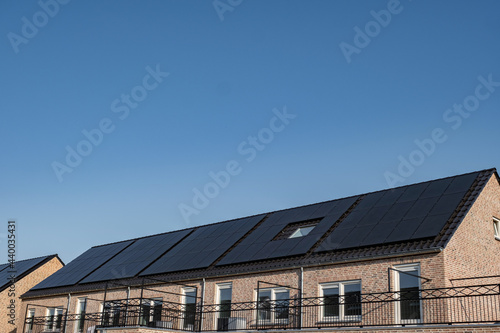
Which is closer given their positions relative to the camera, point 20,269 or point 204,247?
point 204,247

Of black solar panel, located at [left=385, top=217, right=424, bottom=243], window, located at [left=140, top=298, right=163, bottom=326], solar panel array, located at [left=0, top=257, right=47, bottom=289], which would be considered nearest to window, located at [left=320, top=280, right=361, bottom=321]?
black solar panel, located at [left=385, top=217, right=424, bottom=243]

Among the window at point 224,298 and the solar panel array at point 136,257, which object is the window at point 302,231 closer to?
the window at point 224,298

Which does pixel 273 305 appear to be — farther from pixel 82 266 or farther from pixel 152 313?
pixel 82 266

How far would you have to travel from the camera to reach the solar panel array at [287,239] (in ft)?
76.5

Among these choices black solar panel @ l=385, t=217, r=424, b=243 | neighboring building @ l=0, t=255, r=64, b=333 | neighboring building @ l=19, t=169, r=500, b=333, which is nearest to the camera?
neighboring building @ l=19, t=169, r=500, b=333

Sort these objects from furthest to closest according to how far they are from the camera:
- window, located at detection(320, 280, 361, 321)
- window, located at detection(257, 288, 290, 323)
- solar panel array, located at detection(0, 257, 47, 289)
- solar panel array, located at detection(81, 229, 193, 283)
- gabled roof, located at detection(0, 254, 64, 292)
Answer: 1. solar panel array, located at detection(0, 257, 47, 289)
2. gabled roof, located at detection(0, 254, 64, 292)
3. solar panel array, located at detection(81, 229, 193, 283)
4. window, located at detection(257, 288, 290, 323)
5. window, located at detection(320, 280, 361, 321)

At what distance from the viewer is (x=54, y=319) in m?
32.2

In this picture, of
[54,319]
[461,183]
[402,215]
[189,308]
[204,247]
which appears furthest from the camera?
[54,319]

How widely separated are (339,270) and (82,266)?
64.8 feet

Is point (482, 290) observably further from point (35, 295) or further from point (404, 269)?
point (35, 295)

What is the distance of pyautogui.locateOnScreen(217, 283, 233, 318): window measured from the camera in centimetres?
2414

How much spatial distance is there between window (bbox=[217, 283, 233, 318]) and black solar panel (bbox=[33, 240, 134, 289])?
437 inches

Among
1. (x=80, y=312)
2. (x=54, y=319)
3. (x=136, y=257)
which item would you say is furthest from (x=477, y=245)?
(x=54, y=319)

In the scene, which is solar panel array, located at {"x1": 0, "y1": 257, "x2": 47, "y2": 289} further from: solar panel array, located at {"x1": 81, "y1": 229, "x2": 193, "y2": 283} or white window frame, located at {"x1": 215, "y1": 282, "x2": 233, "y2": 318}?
white window frame, located at {"x1": 215, "y1": 282, "x2": 233, "y2": 318}
